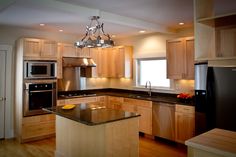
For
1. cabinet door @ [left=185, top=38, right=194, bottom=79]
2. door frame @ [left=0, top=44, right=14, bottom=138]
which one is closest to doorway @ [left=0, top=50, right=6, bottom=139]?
door frame @ [left=0, top=44, right=14, bottom=138]

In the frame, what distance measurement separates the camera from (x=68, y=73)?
602 centimetres

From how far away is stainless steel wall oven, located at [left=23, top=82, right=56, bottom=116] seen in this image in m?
4.77

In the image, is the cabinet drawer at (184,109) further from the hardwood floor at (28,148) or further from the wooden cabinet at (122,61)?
the hardwood floor at (28,148)

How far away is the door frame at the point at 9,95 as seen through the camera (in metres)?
5.05

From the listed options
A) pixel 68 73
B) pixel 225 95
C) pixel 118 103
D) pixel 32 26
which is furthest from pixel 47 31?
pixel 225 95

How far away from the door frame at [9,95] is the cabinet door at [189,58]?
13.3 ft

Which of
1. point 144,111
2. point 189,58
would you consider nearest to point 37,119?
point 144,111

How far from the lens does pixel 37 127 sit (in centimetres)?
495

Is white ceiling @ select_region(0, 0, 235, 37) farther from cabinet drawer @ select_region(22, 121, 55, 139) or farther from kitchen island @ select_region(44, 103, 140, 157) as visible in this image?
cabinet drawer @ select_region(22, 121, 55, 139)

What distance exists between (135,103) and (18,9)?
129 inches

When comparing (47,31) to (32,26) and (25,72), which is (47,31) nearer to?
(32,26)

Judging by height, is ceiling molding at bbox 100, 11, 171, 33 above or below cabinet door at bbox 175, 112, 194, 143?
above

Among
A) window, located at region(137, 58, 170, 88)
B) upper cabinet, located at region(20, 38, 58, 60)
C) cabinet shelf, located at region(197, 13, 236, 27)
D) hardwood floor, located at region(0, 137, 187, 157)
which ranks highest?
upper cabinet, located at region(20, 38, 58, 60)

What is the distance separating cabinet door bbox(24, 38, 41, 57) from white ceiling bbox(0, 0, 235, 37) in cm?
35
